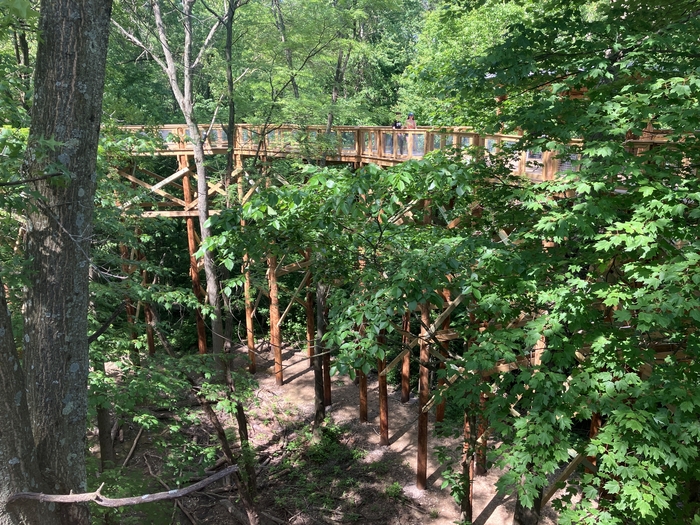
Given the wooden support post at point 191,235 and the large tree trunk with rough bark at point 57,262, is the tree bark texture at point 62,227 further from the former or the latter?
the wooden support post at point 191,235

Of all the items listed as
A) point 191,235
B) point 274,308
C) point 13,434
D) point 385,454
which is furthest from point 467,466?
point 191,235

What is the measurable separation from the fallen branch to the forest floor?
13.1 feet

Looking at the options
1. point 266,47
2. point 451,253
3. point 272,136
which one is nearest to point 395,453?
point 451,253

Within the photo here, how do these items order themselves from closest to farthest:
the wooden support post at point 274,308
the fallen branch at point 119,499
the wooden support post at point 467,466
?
the fallen branch at point 119,499 → the wooden support post at point 467,466 → the wooden support post at point 274,308

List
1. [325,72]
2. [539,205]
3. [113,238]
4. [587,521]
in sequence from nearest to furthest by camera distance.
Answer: [587,521] < [539,205] < [113,238] < [325,72]

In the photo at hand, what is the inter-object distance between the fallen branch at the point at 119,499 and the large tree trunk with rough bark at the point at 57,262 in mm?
128

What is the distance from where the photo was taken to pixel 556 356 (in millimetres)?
3502

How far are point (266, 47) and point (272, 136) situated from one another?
223 centimetres

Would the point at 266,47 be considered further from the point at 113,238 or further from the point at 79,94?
A: the point at 79,94

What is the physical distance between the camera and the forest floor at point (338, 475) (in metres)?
7.45

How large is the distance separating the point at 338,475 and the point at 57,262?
23.6ft

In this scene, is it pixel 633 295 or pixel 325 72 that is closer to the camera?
pixel 633 295

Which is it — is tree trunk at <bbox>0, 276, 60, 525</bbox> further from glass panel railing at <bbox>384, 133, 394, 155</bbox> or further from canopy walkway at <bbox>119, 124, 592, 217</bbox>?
glass panel railing at <bbox>384, 133, 394, 155</bbox>

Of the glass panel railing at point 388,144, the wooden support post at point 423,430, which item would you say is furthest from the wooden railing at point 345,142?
the wooden support post at point 423,430
